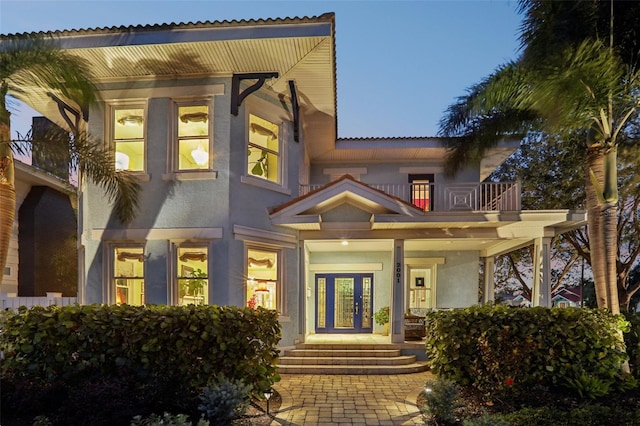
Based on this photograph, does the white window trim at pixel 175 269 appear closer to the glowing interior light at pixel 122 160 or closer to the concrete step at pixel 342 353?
the glowing interior light at pixel 122 160

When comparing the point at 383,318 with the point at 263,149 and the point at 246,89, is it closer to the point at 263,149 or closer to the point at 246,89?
the point at 263,149

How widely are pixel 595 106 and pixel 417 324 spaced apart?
7684 millimetres

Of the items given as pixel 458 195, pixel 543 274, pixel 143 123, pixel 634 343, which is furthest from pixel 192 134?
pixel 634 343

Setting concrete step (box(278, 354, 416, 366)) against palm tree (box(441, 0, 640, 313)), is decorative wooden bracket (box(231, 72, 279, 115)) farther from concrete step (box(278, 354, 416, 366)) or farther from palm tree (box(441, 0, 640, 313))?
concrete step (box(278, 354, 416, 366))

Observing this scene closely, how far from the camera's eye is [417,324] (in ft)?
39.7

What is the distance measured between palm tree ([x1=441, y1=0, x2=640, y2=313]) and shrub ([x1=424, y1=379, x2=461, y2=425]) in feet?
12.2

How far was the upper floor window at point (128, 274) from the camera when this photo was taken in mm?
9664

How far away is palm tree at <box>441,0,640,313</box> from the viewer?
6.84m

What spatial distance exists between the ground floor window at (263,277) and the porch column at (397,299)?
321 centimetres

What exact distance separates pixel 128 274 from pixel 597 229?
410 inches

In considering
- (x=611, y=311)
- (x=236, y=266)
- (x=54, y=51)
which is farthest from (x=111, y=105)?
(x=611, y=311)

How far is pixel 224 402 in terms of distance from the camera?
213 inches

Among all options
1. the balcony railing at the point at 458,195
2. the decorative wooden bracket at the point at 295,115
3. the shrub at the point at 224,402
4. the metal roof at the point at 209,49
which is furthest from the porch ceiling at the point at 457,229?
the shrub at the point at 224,402

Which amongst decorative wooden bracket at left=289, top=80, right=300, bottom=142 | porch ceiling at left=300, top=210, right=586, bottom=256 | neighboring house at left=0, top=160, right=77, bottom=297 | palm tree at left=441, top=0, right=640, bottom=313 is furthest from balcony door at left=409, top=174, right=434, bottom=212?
neighboring house at left=0, top=160, right=77, bottom=297
